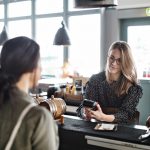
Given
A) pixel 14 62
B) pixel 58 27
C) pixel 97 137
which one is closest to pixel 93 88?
pixel 97 137

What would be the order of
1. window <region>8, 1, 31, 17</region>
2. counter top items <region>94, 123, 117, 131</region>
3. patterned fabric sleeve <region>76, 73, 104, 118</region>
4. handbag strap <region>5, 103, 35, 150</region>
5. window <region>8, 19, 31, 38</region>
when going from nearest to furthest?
handbag strap <region>5, 103, 35, 150</region> → counter top items <region>94, 123, 117, 131</region> → patterned fabric sleeve <region>76, 73, 104, 118</region> → window <region>8, 1, 31, 17</region> → window <region>8, 19, 31, 38</region>

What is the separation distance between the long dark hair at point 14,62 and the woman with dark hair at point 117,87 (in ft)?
4.52

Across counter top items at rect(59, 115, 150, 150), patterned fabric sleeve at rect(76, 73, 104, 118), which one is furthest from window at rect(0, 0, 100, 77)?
counter top items at rect(59, 115, 150, 150)

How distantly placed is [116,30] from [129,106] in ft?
10.2

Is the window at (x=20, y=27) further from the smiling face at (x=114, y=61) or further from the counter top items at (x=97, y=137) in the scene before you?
the counter top items at (x=97, y=137)

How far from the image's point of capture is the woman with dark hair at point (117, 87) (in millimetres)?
2652

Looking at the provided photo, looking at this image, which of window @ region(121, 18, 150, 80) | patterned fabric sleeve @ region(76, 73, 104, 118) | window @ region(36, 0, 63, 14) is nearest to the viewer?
patterned fabric sleeve @ region(76, 73, 104, 118)

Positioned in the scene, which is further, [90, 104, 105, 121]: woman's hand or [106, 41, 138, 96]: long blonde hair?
[106, 41, 138, 96]: long blonde hair

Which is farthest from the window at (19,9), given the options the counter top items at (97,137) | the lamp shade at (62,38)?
the counter top items at (97,137)

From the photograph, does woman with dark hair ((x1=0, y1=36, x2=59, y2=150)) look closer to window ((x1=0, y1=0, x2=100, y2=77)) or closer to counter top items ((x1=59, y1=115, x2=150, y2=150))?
counter top items ((x1=59, y1=115, x2=150, y2=150))

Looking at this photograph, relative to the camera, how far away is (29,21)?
25.0 ft

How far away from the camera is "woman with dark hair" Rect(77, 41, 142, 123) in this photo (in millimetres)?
2652

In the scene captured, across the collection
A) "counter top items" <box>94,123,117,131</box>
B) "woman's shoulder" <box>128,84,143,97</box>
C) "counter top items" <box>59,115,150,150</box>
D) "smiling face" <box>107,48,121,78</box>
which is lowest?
"counter top items" <box>59,115,150,150</box>

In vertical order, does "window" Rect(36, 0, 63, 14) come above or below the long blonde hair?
above
